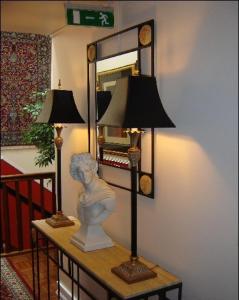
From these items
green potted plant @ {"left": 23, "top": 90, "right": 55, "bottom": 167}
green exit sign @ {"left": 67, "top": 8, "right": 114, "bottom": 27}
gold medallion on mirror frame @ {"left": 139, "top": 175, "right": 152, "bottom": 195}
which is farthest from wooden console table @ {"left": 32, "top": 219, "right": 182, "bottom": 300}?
green potted plant @ {"left": 23, "top": 90, "right": 55, "bottom": 167}

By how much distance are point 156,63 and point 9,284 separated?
8.24 ft

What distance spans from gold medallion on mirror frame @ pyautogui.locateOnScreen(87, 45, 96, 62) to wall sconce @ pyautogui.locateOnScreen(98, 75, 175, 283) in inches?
37.9

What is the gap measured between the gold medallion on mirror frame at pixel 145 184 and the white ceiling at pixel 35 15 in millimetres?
1068

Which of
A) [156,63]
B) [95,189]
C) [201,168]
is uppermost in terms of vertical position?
[156,63]

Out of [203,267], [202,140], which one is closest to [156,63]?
[202,140]

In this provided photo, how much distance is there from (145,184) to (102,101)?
703mm

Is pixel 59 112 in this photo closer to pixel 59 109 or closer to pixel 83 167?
pixel 59 109

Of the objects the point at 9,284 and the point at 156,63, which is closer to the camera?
the point at 156,63

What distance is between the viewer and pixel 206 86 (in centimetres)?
164

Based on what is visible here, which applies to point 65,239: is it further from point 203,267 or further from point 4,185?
point 4,185

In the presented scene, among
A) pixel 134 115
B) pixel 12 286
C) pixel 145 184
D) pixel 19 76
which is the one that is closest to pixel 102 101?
pixel 145 184

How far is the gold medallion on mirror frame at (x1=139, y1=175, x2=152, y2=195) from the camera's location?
6.77 ft

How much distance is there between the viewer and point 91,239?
208cm

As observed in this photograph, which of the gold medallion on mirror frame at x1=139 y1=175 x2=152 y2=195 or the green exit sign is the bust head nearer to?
the gold medallion on mirror frame at x1=139 y1=175 x2=152 y2=195
